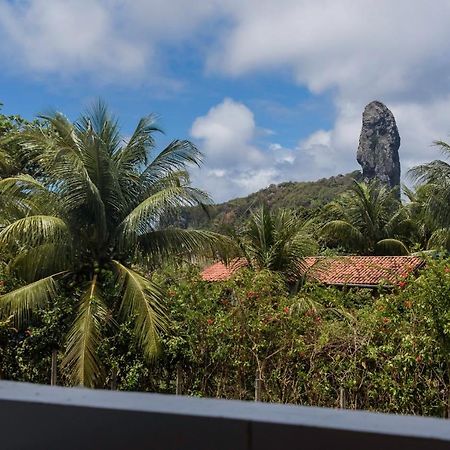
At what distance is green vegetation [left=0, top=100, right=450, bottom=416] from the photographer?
8.45 meters

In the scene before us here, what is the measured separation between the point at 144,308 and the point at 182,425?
8051 mm

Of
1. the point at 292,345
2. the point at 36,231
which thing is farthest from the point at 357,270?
the point at 36,231

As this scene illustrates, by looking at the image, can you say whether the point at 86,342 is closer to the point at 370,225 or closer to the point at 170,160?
the point at 170,160

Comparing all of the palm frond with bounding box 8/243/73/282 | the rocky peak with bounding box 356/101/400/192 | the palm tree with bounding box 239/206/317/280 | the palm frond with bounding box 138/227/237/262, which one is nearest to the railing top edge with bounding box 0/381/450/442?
the palm frond with bounding box 8/243/73/282

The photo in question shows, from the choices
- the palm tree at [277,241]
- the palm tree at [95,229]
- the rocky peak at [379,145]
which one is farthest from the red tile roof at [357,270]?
the rocky peak at [379,145]

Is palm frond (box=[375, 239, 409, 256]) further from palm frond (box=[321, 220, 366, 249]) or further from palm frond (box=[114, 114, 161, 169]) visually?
palm frond (box=[114, 114, 161, 169])

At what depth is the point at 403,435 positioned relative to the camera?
1.55m

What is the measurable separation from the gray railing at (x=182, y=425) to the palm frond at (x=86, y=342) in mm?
7762

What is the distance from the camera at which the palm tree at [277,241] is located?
14.2 meters

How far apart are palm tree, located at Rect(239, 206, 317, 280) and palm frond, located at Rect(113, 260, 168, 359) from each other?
174 inches

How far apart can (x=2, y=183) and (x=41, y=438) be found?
381 inches

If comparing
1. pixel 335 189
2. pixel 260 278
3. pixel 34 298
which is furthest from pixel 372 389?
pixel 335 189

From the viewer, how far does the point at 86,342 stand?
9.57 metres

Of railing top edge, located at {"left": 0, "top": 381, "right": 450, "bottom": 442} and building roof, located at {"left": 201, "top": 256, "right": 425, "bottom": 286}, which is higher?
building roof, located at {"left": 201, "top": 256, "right": 425, "bottom": 286}
